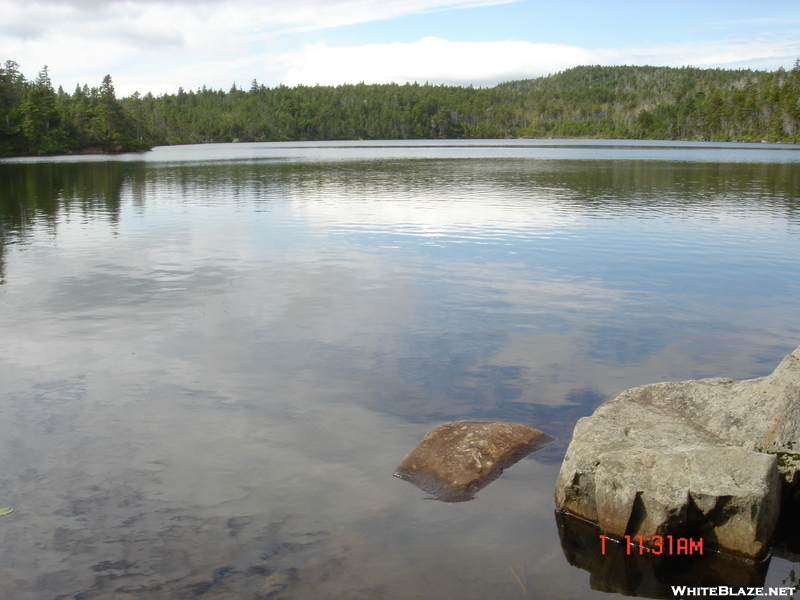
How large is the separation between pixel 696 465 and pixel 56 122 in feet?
476

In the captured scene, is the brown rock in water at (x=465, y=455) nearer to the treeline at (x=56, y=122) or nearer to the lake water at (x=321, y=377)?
the lake water at (x=321, y=377)

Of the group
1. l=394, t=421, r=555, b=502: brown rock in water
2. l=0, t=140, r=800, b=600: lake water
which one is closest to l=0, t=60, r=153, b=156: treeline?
l=0, t=140, r=800, b=600: lake water

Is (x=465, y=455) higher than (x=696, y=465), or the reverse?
(x=696, y=465)

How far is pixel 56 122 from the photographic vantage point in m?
127

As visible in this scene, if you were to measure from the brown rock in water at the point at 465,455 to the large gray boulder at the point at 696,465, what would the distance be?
109cm

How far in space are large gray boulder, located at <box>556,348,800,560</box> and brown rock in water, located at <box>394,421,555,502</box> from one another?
42.8 inches

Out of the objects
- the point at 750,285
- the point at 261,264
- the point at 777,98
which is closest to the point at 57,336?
the point at 261,264

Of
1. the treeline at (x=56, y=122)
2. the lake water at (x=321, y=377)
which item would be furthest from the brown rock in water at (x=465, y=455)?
the treeline at (x=56, y=122)

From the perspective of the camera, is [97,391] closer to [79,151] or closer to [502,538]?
[502,538]

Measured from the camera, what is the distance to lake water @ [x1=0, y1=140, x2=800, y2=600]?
6.62 m
